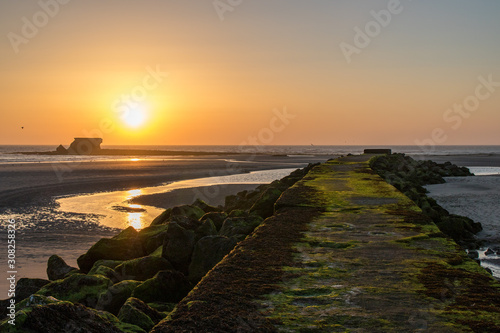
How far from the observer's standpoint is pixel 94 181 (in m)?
23.5

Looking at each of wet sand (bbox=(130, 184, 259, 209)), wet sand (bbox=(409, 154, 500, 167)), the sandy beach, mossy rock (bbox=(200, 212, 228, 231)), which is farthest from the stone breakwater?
wet sand (bbox=(409, 154, 500, 167))

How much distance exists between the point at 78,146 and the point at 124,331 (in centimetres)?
10085

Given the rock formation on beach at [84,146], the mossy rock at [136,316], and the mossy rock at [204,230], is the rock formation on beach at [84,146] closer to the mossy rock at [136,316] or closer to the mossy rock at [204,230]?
the mossy rock at [204,230]

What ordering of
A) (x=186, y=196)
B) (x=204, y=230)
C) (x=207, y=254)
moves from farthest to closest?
(x=186, y=196) → (x=204, y=230) → (x=207, y=254)

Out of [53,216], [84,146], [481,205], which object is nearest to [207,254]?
[53,216]

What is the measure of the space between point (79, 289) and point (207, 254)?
138cm

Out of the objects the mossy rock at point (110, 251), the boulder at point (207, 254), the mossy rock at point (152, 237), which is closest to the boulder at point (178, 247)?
the boulder at point (207, 254)

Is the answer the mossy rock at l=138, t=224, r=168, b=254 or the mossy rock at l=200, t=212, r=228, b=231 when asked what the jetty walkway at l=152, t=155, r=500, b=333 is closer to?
the mossy rock at l=138, t=224, r=168, b=254

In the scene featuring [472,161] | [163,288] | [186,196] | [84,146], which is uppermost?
[84,146]

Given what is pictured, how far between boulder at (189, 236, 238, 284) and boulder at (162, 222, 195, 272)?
407 mm

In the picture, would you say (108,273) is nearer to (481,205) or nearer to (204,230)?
(204,230)

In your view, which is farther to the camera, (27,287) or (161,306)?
(27,287)

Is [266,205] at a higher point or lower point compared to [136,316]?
higher

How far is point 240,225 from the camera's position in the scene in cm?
591
